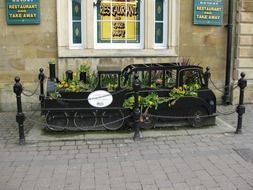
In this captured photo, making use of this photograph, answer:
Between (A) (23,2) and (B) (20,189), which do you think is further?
(A) (23,2)

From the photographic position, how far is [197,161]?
5.42 m

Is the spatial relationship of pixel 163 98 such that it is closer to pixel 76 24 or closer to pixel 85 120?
pixel 85 120

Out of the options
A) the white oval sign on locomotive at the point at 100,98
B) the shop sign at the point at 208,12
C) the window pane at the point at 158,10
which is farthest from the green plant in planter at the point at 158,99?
the window pane at the point at 158,10

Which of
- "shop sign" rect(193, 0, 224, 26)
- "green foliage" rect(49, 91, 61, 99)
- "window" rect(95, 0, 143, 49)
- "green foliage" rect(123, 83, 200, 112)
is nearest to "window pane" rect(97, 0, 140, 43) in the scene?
"window" rect(95, 0, 143, 49)

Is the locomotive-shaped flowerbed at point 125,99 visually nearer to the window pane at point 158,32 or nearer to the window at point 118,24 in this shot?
the window at point 118,24

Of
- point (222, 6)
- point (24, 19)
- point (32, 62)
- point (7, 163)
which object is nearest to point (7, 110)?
point (32, 62)

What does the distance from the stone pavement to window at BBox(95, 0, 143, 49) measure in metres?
3.29

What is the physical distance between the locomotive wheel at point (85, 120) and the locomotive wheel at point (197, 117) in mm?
1852

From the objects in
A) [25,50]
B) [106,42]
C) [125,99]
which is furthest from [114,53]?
[125,99]

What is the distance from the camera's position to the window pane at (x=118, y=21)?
8953 millimetres

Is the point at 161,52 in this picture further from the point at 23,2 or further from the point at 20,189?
the point at 20,189

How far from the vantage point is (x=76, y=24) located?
8867 mm

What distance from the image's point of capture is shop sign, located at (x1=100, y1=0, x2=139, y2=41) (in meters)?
8.97

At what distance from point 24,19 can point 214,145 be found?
201 inches
